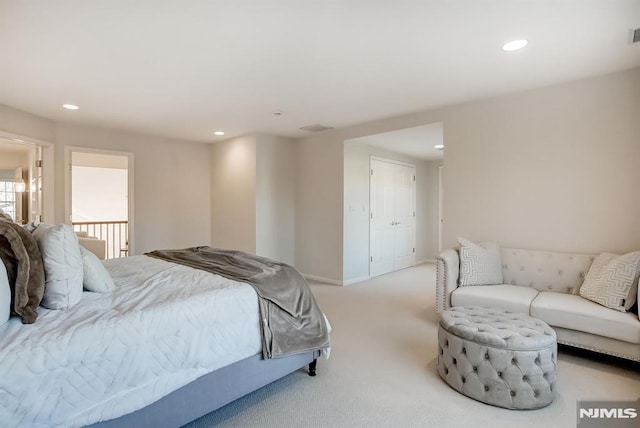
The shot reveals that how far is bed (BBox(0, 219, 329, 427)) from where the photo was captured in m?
1.29

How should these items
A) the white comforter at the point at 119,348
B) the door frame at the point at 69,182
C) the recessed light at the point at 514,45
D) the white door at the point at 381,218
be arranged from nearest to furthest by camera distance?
the white comforter at the point at 119,348, the recessed light at the point at 514,45, the door frame at the point at 69,182, the white door at the point at 381,218

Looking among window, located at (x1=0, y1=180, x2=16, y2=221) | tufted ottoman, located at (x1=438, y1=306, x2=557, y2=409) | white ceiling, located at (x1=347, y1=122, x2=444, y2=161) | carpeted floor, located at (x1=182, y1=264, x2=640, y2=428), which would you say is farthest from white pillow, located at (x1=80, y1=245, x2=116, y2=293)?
window, located at (x1=0, y1=180, x2=16, y2=221)

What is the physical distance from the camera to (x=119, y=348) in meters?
1.49

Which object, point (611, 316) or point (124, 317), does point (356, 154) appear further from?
point (124, 317)

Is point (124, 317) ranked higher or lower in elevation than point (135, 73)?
lower

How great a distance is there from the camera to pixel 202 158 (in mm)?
6113

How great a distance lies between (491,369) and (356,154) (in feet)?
12.4

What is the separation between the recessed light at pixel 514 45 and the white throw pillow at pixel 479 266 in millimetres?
1817

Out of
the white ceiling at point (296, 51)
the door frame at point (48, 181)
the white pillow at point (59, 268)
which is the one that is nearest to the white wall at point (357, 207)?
the white ceiling at point (296, 51)

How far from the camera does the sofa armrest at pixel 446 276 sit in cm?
328

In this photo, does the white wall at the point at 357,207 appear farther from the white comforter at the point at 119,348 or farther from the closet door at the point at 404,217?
the white comforter at the point at 119,348

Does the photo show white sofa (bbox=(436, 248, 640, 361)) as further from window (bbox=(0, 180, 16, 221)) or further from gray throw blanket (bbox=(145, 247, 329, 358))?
window (bbox=(0, 180, 16, 221))

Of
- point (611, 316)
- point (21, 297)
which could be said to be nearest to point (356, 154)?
point (611, 316)

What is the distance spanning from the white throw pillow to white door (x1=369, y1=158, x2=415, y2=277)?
2.37 metres
